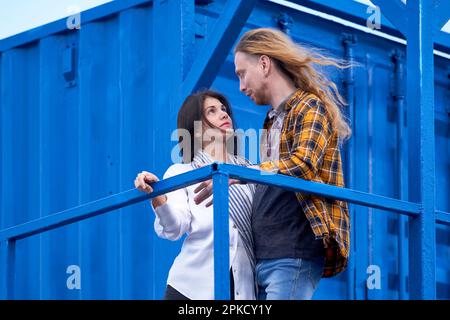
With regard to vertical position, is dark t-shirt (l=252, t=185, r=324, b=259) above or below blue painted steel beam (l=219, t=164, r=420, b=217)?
below

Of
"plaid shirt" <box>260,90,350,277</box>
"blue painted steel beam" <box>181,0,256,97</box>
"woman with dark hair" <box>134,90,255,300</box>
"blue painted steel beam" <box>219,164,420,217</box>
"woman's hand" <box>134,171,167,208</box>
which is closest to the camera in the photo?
"blue painted steel beam" <box>219,164,420,217</box>

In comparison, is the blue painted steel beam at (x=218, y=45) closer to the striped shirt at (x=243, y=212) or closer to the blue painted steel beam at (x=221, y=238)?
the striped shirt at (x=243, y=212)

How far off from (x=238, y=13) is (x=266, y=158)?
1.48 m

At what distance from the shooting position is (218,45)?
6230 millimetres

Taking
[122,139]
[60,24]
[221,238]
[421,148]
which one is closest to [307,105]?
[421,148]

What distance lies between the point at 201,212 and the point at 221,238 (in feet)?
3.34

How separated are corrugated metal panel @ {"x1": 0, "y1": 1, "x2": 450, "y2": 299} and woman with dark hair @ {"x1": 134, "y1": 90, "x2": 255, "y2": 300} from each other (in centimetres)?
119

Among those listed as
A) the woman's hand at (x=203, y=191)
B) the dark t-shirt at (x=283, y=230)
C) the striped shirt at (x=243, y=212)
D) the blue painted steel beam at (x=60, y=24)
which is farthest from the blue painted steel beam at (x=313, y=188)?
the blue painted steel beam at (x=60, y=24)

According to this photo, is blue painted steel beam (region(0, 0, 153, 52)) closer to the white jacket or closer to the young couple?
the young couple

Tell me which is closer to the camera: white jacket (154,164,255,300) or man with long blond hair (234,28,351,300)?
man with long blond hair (234,28,351,300)

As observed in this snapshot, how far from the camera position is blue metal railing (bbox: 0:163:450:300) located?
395cm

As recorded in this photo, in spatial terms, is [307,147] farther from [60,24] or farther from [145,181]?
[60,24]

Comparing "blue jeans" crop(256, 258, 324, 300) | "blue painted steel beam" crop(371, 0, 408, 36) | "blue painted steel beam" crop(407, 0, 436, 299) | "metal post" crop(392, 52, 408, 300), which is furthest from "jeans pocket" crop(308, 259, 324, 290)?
"metal post" crop(392, 52, 408, 300)

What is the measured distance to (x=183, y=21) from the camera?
6.43m
